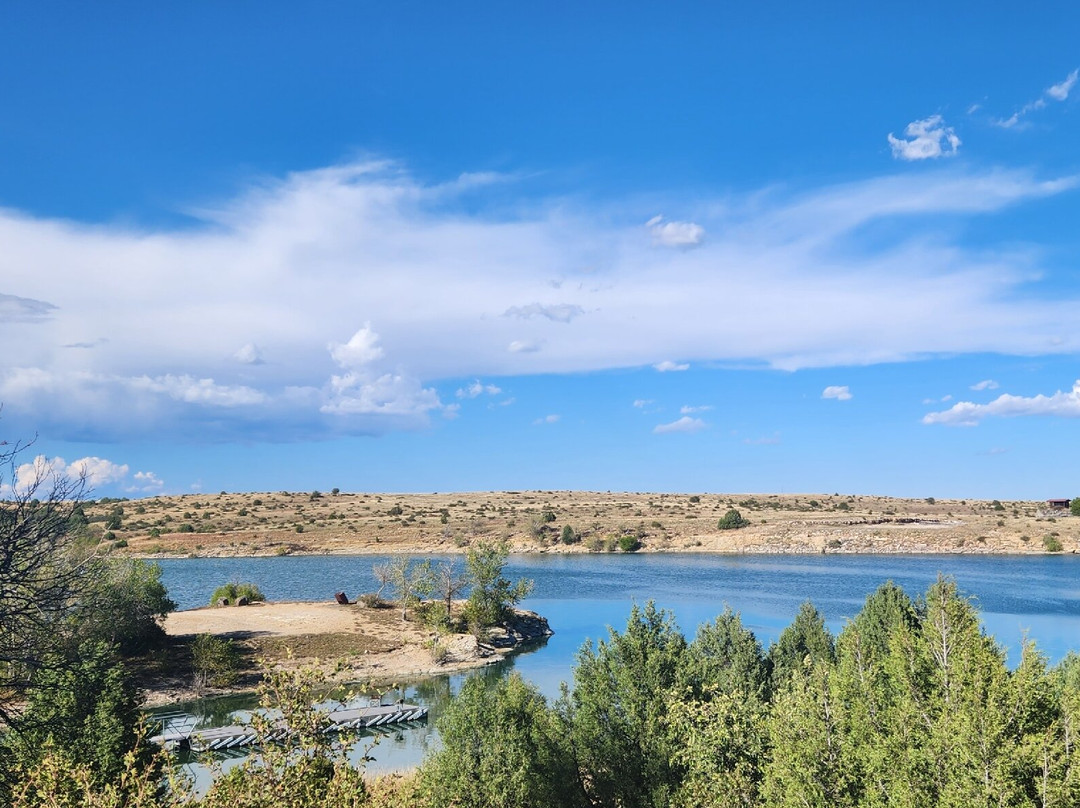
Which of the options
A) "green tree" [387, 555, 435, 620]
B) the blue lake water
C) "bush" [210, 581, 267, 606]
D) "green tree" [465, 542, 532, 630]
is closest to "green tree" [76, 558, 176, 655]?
"bush" [210, 581, 267, 606]

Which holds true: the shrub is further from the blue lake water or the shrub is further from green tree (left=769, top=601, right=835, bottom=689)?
green tree (left=769, top=601, right=835, bottom=689)

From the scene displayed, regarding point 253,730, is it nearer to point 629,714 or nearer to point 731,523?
point 629,714

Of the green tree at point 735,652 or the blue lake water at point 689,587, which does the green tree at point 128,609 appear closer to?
the blue lake water at point 689,587

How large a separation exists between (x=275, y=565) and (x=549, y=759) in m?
94.2

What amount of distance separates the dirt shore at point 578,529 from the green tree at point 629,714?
93920 mm

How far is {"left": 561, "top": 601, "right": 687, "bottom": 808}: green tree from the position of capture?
24766 mm

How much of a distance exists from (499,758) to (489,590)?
43.8 meters

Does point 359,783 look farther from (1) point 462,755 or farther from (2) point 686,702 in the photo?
(2) point 686,702

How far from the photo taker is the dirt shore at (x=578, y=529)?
411 feet

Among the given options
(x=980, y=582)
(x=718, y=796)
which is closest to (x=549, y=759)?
(x=718, y=796)

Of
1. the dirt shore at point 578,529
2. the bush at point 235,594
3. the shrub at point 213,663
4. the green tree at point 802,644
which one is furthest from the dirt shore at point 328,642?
the dirt shore at point 578,529

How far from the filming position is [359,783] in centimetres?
1353

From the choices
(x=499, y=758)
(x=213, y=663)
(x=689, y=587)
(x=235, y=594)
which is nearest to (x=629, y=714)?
(x=499, y=758)

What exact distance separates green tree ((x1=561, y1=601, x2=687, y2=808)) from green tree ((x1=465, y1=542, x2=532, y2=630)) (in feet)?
123
